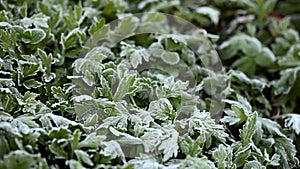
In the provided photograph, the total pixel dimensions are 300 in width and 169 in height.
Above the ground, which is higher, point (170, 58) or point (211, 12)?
point (211, 12)

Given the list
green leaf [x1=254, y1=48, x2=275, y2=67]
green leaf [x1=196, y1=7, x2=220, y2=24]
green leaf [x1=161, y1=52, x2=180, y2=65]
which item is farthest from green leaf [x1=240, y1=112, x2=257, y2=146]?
green leaf [x1=196, y1=7, x2=220, y2=24]

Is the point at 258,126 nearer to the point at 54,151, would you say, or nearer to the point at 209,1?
the point at 54,151

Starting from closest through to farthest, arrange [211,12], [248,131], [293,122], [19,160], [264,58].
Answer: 1. [19,160]
2. [248,131]
3. [293,122]
4. [264,58]
5. [211,12]

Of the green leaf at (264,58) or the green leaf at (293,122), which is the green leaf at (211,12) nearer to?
the green leaf at (264,58)

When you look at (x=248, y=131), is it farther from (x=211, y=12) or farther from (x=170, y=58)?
(x=211, y=12)

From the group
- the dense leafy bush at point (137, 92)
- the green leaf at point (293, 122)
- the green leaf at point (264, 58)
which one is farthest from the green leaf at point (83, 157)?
the green leaf at point (264, 58)

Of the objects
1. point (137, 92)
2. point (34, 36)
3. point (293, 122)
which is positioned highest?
point (34, 36)

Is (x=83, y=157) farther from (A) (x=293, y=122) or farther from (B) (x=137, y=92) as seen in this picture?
(A) (x=293, y=122)

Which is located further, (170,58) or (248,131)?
(170,58)

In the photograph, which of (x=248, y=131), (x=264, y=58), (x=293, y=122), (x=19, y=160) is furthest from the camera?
(x=264, y=58)

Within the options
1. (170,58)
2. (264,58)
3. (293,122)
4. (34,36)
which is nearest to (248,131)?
(293,122)

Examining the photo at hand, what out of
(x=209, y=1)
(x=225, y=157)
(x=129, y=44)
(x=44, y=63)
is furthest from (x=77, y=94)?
(x=209, y=1)
